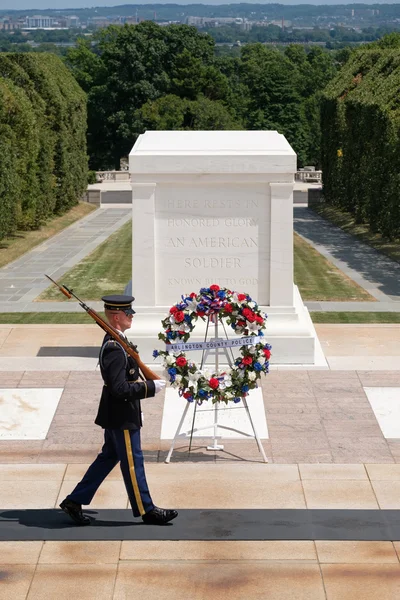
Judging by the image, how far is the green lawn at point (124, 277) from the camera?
72.0ft

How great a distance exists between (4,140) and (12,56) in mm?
7554

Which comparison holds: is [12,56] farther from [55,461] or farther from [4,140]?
[55,461]

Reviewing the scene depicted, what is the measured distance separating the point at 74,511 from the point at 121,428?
760mm

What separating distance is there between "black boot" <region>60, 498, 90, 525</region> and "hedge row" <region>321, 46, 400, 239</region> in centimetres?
2049

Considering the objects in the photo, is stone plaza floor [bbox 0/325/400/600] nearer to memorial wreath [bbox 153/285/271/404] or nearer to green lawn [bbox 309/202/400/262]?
memorial wreath [bbox 153/285/271/404]

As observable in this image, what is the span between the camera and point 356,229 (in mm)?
35312

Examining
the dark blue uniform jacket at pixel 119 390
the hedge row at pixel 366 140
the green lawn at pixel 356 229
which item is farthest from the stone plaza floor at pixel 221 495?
the hedge row at pixel 366 140

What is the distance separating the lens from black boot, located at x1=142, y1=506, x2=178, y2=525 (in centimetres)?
869

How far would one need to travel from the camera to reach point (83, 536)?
8.58m

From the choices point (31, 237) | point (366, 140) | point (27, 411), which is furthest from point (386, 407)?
point (366, 140)

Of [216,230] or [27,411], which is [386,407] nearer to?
[216,230]

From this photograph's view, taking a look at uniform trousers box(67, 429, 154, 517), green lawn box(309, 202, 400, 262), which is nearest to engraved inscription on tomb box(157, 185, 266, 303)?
uniform trousers box(67, 429, 154, 517)

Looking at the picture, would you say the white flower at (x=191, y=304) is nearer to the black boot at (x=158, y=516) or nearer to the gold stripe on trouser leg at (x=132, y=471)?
the gold stripe on trouser leg at (x=132, y=471)

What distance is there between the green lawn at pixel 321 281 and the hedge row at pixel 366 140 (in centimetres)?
249
